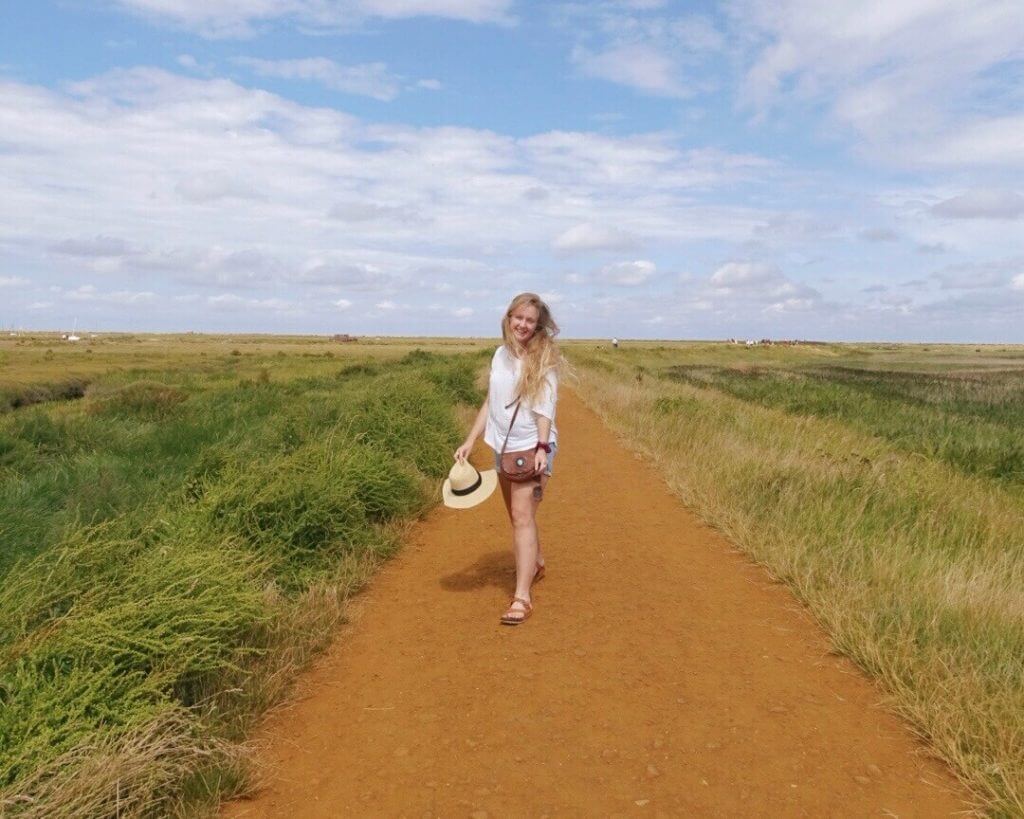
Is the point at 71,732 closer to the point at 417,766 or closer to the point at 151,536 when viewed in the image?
the point at 417,766

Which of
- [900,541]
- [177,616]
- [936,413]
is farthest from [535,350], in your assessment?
[936,413]

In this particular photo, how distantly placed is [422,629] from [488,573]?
4.20ft

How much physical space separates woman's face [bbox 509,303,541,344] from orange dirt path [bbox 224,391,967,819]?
6.19ft

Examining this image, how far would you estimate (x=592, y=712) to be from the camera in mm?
3760

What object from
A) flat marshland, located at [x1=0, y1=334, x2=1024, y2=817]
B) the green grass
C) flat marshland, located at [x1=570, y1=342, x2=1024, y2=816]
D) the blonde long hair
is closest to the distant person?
the blonde long hair

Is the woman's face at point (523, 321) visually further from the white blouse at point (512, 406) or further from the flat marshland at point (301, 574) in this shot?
the flat marshland at point (301, 574)

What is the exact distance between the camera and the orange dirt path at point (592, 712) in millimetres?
3117

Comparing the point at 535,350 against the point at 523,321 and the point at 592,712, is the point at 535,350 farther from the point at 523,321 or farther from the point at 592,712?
the point at 592,712

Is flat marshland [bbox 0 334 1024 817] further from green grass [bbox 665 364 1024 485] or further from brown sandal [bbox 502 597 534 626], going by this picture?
brown sandal [bbox 502 597 534 626]

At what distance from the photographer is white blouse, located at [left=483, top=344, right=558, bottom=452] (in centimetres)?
485

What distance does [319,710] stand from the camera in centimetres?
390

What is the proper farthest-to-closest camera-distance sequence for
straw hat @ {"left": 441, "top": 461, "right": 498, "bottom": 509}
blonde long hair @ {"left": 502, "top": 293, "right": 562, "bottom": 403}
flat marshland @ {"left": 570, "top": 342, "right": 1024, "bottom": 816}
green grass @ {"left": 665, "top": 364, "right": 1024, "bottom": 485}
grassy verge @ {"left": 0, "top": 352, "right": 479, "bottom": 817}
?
green grass @ {"left": 665, "top": 364, "right": 1024, "bottom": 485}
straw hat @ {"left": 441, "top": 461, "right": 498, "bottom": 509}
blonde long hair @ {"left": 502, "top": 293, "right": 562, "bottom": 403}
flat marshland @ {"left": 570, "top": 342, "right": 1024, "bottom": 816}
grassy verge @ {"left": 0, "top": 352, "right": 479, "bottom": 817}

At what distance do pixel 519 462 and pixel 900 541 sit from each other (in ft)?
11.3

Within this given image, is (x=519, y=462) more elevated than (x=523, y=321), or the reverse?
(x=523, y=321)
